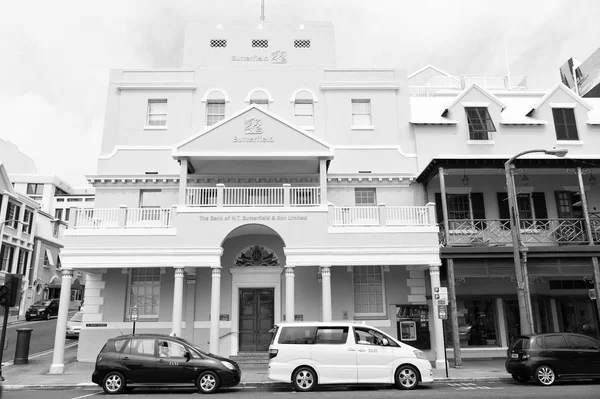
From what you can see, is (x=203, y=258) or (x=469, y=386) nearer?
(x=469, y=386)

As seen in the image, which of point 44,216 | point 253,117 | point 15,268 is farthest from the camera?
point 44,216

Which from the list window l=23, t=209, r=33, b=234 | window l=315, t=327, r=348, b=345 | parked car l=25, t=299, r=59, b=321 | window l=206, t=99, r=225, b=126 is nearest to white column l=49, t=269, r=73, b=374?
window l=206, t=99, r=225, b=126

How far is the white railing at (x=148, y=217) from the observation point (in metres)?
18.3

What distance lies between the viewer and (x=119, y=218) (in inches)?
711

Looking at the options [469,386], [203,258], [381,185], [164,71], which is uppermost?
[164,71]

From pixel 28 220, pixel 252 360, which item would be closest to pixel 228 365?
pixel 252 360

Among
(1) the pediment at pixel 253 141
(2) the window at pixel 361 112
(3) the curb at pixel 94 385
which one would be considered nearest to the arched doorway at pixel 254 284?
(1) the pediment at pixel 253 141

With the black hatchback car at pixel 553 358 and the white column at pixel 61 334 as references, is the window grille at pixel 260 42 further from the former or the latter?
the black hatchback car at pixel 553 358

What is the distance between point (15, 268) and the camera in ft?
141

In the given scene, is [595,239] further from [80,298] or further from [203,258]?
[80,298]

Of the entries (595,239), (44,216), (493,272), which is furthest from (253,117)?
Result: (44,216)

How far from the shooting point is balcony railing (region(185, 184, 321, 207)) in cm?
1836

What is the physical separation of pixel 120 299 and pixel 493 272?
1515 centimetres

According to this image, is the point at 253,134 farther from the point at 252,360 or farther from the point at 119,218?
the point at 252,360
